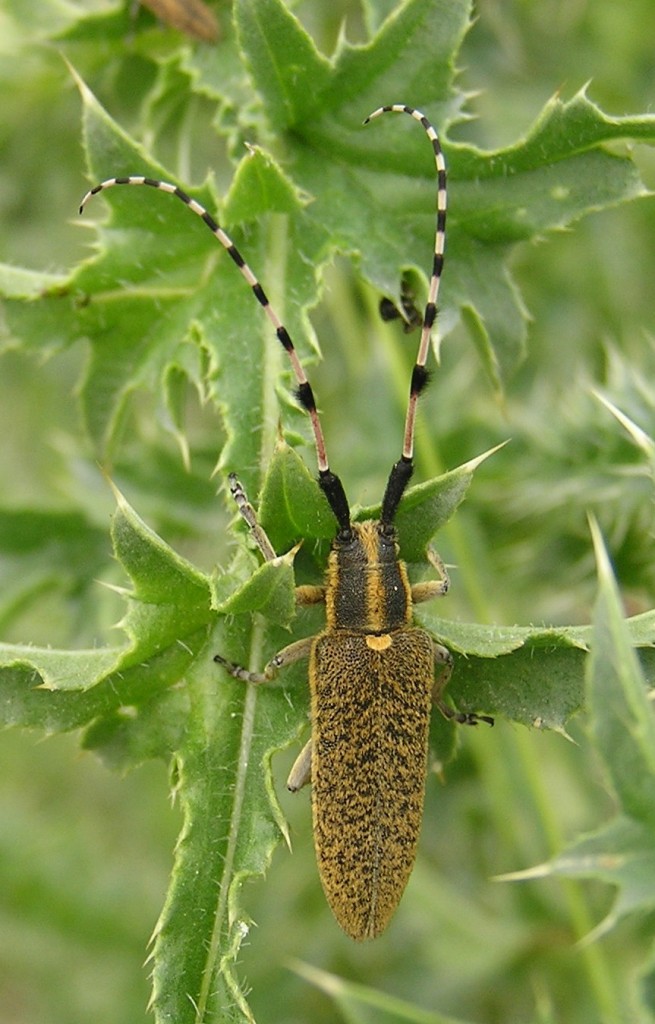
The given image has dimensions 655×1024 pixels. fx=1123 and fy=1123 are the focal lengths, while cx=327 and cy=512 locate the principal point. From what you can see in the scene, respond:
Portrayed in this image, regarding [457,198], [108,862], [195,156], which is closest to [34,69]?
[195,156]

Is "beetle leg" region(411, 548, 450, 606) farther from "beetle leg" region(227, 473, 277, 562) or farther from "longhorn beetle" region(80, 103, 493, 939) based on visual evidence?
"beetle leg" region(227, 473, 277, 562)

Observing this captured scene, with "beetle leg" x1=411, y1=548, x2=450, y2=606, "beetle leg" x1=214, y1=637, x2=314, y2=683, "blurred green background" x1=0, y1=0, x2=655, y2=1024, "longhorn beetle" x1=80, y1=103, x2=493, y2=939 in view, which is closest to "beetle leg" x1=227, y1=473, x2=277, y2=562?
"longhorn beetle" x1=80, y1=103, x2=493, y2=939

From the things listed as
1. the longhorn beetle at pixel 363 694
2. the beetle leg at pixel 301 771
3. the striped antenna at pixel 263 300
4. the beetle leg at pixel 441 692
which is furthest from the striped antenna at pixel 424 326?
the beetle leg at pixel 301 771

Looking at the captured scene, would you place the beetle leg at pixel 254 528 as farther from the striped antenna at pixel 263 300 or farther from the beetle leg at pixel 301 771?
the beetle leg at pixel 301 771

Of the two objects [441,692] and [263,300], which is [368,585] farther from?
[263,300]

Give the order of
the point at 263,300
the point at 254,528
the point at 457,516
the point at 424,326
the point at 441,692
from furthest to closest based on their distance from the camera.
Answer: the point at 457,516, the point at 424,326, the point at 263,300, the point at 441,692, the point at 254,528

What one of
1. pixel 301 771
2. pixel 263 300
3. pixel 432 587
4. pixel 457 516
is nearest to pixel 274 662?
pixel 301 771

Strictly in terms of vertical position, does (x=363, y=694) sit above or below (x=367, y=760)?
above
